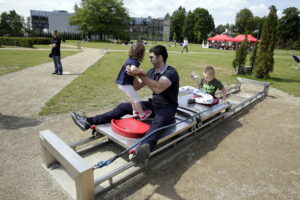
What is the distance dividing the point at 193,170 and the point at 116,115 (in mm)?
1570

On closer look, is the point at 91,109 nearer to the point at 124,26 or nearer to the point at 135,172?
the point at 135,172

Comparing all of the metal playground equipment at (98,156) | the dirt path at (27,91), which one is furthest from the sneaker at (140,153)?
the dirt path at (27,91)

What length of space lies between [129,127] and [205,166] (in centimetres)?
135

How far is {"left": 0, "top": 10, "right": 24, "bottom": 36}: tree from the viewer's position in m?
57.1

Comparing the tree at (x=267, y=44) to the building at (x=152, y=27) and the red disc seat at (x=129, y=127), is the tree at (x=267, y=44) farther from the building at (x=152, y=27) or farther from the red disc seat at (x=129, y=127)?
the building at (x=152, y=27)

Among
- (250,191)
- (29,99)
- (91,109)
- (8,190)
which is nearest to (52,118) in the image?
(91,109)

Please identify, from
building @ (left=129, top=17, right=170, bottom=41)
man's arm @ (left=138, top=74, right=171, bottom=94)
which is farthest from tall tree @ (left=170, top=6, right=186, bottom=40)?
man's arm @ (left=138, top=74, right=171, bottom=94)

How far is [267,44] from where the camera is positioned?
1032cm

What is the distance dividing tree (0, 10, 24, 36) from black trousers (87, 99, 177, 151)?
2672 inches

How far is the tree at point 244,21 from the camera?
7361cm

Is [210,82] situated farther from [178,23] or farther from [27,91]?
[178,23]

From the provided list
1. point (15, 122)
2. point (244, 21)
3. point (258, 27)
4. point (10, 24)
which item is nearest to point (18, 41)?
point (15, 122)

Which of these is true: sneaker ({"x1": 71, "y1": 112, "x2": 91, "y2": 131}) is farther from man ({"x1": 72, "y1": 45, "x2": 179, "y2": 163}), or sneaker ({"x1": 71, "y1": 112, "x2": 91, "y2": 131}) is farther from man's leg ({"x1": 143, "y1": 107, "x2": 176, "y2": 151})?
man's leg ({"x1": 143, "y1": 107, "x2": 176, "y2": 151})

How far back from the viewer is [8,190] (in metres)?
2.46
